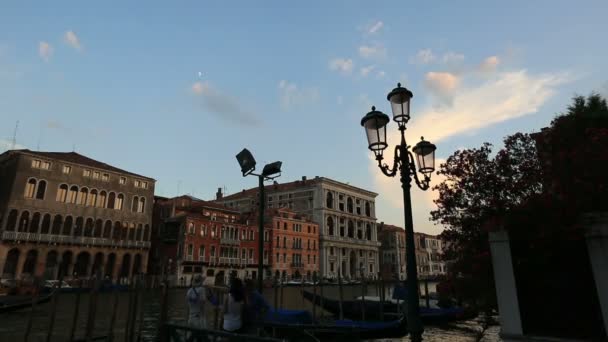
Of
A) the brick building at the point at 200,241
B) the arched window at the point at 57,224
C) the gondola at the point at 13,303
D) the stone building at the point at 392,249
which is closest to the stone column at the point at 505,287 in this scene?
the gondola at the point at 13,303

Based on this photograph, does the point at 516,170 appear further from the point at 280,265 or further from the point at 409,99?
the point at 280,265

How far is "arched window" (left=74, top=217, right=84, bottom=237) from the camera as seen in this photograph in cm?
3359

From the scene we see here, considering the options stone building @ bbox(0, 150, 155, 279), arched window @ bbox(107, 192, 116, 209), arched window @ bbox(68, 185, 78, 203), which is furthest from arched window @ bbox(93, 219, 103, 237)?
arched window @ bbox(68, 185, 78, 203)

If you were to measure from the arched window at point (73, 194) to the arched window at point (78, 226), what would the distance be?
1702 mm

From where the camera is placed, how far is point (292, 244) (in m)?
51.2

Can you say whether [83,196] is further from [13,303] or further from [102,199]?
[13,303]

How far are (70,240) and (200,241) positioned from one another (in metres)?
11.5

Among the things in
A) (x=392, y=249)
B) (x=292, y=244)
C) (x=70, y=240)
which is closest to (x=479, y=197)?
(x=70, y=240)

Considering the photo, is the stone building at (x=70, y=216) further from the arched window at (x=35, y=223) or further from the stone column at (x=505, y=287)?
the stone column at (x=505, y=287)

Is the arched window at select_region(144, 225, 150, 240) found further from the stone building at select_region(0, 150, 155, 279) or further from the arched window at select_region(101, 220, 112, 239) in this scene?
the arched window at select_region(101, 220, 112, 239)

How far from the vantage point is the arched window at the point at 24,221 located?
30.7 meters

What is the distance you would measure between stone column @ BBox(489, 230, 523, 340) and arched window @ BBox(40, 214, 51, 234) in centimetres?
3519

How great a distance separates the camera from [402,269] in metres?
75.2

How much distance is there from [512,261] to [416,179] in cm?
212
